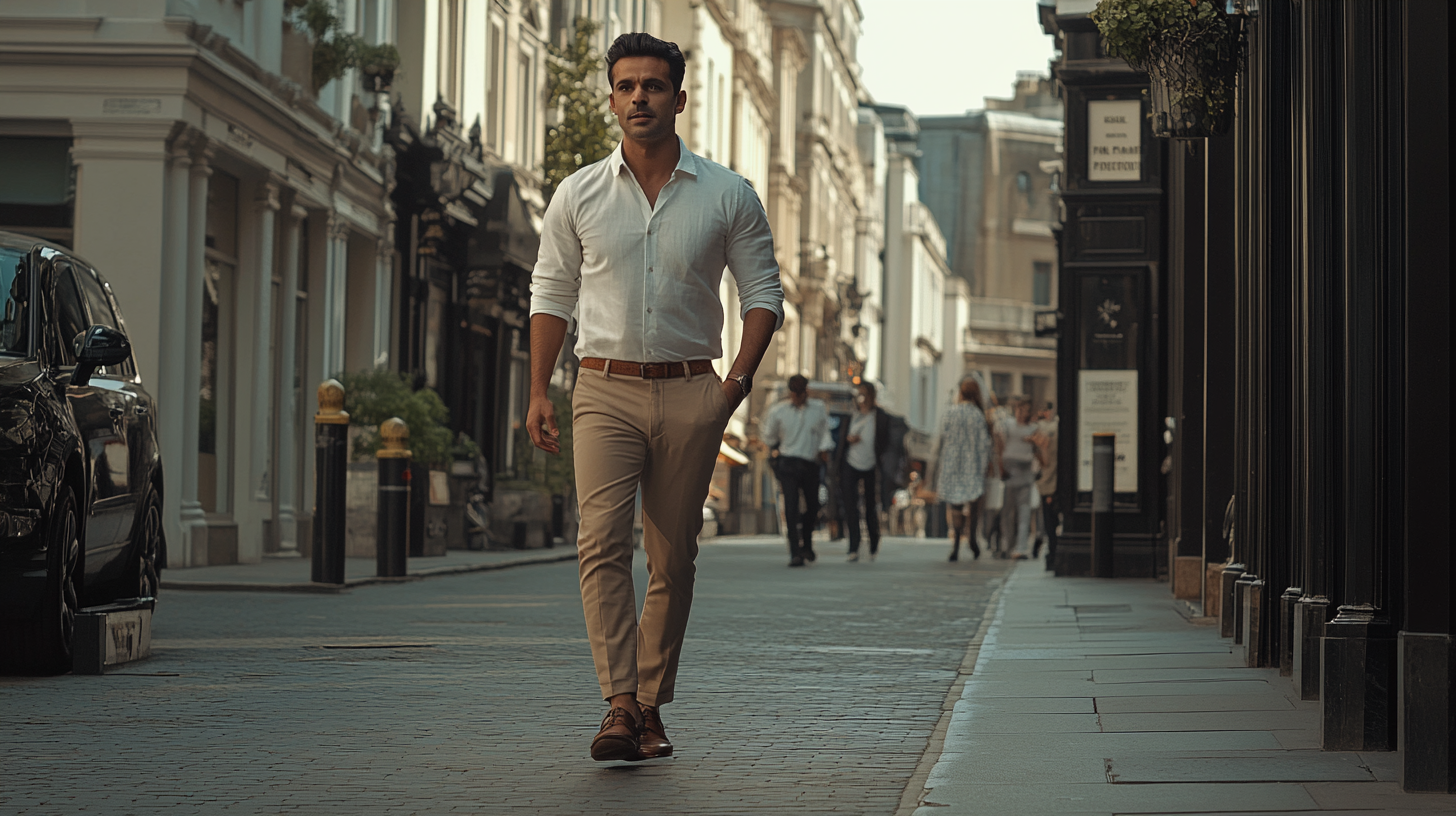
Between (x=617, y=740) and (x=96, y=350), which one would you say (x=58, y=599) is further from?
(x=617, y=740)

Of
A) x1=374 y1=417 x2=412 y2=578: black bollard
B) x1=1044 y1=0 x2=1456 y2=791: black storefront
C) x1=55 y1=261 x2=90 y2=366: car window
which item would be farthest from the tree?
x1=55 y1=261 x2=90 y2=366: car window

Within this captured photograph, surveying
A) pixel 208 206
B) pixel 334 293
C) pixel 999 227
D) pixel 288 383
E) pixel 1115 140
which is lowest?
pixel 288 383

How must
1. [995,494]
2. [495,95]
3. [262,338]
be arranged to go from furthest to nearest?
[495,95]
[995,494]
[262,338]

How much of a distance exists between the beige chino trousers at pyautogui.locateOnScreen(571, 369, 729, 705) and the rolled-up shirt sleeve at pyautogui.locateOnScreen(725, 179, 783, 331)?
0.27 metres

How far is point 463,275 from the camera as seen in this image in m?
28.8

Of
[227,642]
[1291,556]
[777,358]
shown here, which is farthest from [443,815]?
[777,358]

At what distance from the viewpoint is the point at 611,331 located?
612 centimetres

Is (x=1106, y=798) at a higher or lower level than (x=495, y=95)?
lower

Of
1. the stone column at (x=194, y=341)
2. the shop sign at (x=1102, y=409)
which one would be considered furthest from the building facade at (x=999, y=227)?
the stone column at (x=194, y=341)

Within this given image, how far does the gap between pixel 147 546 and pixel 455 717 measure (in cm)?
338

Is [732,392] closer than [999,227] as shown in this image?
Yes

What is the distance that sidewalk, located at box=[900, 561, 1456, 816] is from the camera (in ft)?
16.7

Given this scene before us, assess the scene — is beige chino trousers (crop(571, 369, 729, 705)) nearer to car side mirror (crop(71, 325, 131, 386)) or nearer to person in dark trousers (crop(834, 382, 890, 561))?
car side mirror (crop(71, 325, 131, 386))

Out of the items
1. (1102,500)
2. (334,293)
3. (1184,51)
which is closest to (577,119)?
(334,293)
